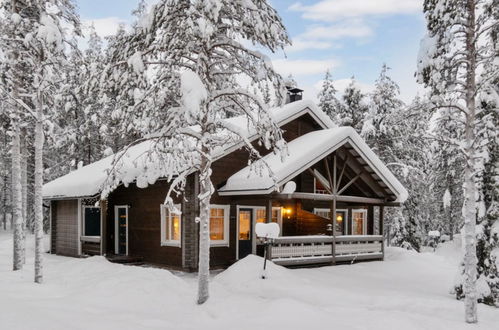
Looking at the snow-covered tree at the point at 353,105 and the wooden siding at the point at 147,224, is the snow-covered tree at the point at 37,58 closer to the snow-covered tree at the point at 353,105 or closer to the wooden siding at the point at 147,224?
the wooden siding at the point at 147,224

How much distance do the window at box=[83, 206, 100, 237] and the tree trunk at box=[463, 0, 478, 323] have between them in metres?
16.2

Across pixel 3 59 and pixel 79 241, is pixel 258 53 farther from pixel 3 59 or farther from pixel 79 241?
pixel 79 241

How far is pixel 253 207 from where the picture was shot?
18906 millimetres

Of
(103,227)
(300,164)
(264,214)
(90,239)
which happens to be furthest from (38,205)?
(264,214)

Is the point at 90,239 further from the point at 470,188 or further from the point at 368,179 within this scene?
the point at 470,188

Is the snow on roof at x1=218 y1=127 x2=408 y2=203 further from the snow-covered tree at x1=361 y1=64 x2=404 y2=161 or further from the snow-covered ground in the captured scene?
the snow-covered tree at x1=361 y1=64 x2=404 y2=161

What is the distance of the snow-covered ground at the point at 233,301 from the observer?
9.82 m

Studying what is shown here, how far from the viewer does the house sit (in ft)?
55.8

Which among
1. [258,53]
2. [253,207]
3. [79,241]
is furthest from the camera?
[79,241]

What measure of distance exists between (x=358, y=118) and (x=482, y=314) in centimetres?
2510

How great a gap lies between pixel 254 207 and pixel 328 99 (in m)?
21.7

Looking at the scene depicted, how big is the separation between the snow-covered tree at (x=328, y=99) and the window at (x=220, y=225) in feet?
71.5

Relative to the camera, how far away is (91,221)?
2252cm

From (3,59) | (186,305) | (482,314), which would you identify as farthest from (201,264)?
(3,59)
